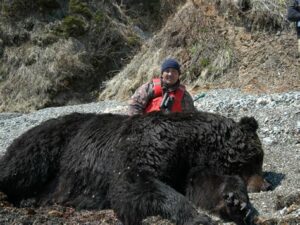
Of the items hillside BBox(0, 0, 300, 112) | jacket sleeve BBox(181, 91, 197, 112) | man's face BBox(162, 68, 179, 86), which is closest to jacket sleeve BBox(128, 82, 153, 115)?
man's face BBox(162, 68, 179, 86)

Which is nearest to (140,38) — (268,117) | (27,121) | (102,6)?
(102,6)

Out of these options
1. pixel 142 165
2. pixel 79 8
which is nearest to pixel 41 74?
pixel 79 8

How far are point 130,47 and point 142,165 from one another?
1554 centimetres

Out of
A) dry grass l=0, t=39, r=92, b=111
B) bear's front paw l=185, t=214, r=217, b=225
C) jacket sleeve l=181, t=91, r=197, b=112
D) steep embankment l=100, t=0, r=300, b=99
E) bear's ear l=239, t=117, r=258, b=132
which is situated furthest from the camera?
dry grass l=0, t=39, r=92, b=111

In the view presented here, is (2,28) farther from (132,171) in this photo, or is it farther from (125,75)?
(132,171)

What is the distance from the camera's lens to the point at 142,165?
5.21 meters

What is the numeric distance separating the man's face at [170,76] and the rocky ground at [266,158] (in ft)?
4.48

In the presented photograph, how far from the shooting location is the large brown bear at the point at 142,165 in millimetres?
4863

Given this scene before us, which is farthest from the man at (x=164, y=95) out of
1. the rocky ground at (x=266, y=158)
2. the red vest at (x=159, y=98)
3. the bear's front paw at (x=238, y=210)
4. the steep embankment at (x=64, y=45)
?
the steep embankment at (x=64, y=45)

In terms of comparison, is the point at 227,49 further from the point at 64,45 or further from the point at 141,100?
the point at 141,100

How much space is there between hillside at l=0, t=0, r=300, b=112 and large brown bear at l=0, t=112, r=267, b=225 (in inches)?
293

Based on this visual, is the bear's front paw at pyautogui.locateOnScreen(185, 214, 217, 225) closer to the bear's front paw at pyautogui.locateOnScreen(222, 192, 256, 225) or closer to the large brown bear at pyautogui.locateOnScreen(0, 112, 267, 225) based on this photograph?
the large brown bear at pyautogui.locateOnScreen(0, 112, 267, 225)

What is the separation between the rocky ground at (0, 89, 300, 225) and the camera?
16.3ft

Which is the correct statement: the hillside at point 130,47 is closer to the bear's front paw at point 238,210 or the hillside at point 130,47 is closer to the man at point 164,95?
the man at point 164,95
